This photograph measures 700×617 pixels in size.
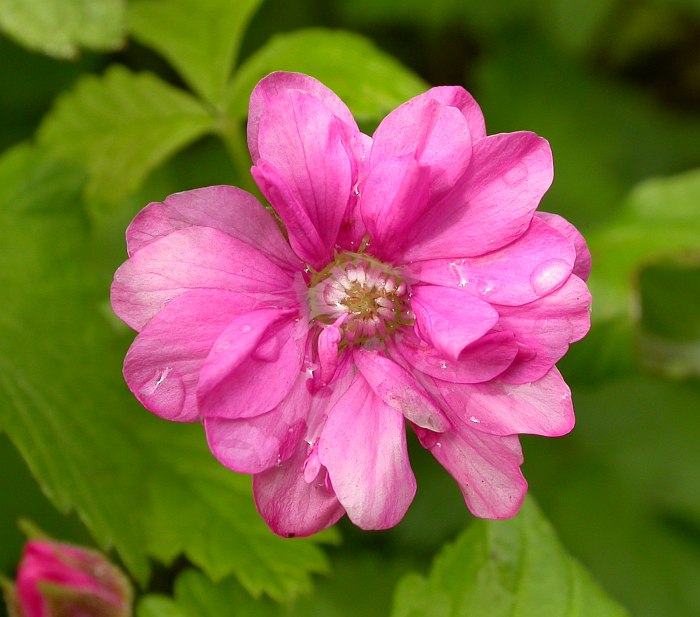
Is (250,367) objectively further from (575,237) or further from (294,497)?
(575,237)

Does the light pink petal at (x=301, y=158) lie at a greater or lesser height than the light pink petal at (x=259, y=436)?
greater

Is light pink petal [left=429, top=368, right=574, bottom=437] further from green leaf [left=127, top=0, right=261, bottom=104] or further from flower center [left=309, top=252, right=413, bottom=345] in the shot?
green leaf [left=127, top=0, right=261, bottom=104]

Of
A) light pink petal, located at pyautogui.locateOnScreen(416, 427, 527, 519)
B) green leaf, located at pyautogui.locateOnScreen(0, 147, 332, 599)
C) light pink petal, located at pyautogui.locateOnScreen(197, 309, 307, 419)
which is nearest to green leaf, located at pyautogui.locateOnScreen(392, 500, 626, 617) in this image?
green leaf, located at pyautogui.locateOnScreen(0, 147, 332, 599)

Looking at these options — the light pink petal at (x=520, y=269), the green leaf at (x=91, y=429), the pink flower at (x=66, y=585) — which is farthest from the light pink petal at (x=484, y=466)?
the pink flower at (x=66, y=585)

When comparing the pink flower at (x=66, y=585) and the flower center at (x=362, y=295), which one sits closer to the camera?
the flower center at (x=362, y=295)

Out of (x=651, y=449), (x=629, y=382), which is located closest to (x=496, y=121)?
(x=629, y=382)

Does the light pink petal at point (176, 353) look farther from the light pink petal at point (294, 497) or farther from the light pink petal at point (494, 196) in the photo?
the light pink petal at point (494, 196)
